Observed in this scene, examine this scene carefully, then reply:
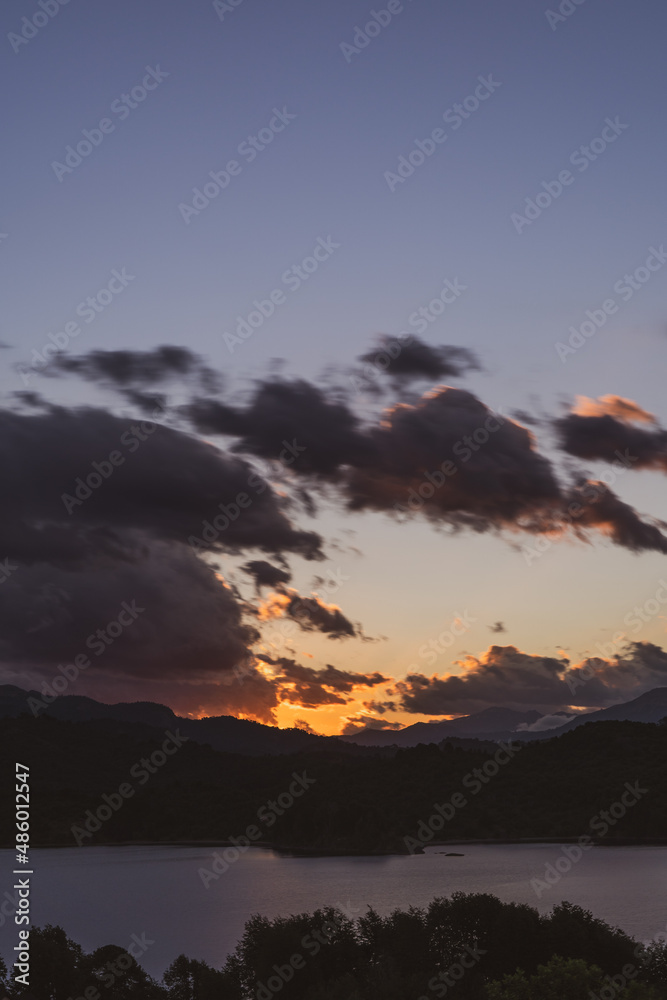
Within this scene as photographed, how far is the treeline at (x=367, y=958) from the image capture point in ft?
185

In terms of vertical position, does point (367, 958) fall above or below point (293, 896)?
above

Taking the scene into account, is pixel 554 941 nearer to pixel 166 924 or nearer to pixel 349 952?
pixel 349 952

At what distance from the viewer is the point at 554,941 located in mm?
57375

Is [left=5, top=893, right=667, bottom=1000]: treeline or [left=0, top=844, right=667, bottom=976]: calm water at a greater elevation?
[left=5, top=893, right=667, bottom=1000]: treeline

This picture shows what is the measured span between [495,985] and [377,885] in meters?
138

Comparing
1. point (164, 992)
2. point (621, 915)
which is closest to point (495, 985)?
point (164, 992)

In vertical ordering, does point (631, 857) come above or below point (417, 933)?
below

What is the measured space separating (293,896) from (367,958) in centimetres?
10914

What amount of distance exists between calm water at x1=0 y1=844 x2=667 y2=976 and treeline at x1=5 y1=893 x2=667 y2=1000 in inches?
1626

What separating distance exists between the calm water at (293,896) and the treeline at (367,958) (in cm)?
4131

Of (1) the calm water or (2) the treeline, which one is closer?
(2) the treeline

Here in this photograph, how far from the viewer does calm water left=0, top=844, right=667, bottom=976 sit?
404 ft

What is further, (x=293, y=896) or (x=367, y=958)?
(x=293, y=896)

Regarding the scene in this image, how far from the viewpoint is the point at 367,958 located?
6041 cm
